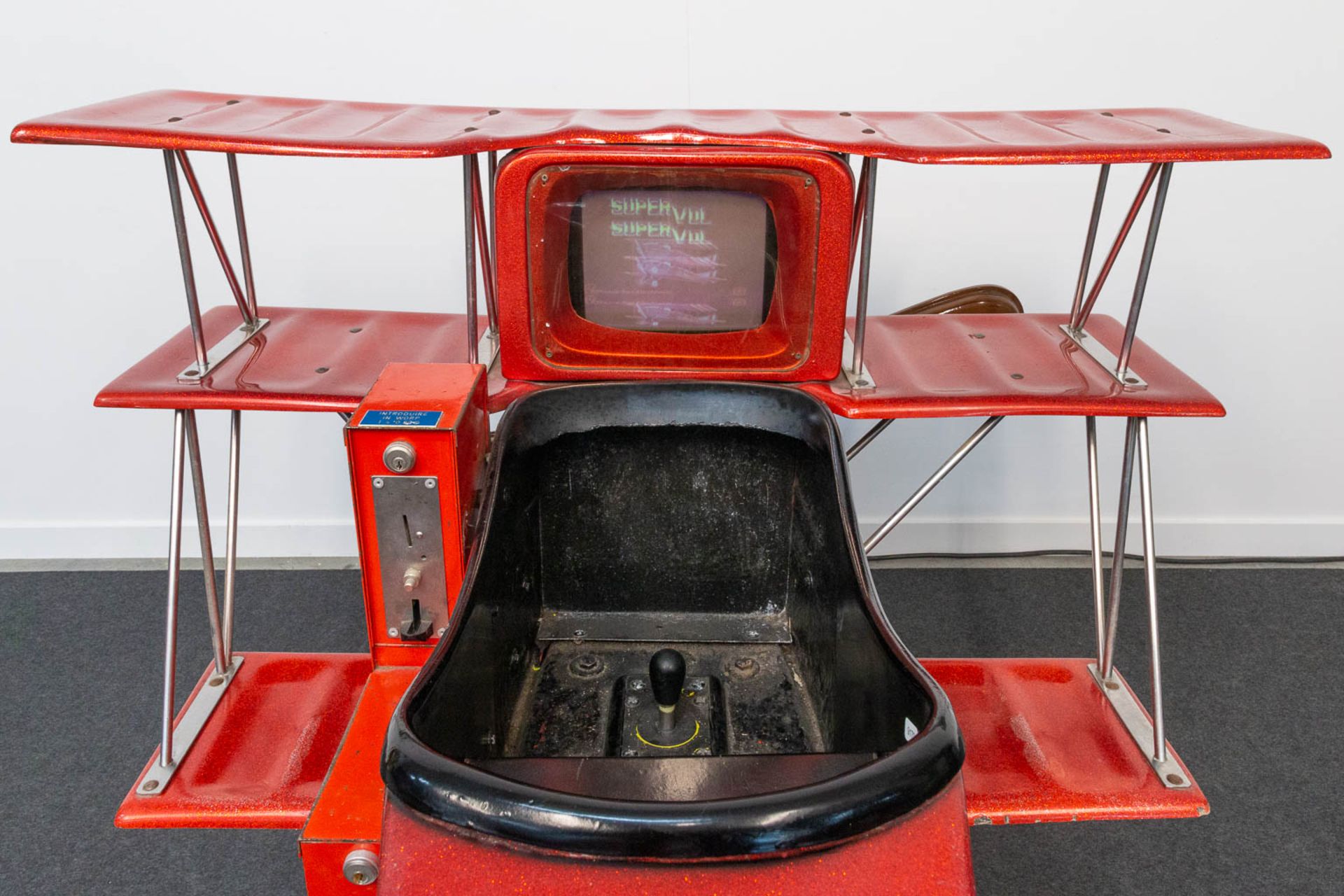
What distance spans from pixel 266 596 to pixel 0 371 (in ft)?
2.79

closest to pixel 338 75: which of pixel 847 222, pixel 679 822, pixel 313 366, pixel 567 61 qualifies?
pixel 567 61

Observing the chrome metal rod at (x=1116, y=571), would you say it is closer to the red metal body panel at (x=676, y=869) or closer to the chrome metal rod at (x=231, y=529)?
the red metal body panel at (x=676, y=869)

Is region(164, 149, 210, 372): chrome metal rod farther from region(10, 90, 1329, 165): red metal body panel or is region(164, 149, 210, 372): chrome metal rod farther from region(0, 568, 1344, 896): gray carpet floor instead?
region(0, 568, 1344, 896): gray carpet floor

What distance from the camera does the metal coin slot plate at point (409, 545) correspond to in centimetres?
130

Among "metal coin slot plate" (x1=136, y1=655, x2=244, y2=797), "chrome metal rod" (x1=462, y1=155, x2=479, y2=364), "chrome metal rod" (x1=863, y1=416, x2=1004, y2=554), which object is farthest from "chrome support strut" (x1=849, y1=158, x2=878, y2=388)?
"metal coin slot plate" (x1=136, y1=655, x2=244, y2=797)

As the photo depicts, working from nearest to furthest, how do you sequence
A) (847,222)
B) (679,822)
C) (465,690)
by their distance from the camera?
(679,822) → (465,690) → (847,222)

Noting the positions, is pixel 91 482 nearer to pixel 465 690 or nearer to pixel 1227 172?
pixel 465 690

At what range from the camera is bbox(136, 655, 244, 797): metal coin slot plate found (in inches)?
60.4

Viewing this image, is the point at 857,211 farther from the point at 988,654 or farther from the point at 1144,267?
the point at 988,654

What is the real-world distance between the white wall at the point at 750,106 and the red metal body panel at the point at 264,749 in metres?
0.93

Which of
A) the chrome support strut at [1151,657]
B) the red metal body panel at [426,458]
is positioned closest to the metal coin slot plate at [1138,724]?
the chrome support strut at [1151,657]

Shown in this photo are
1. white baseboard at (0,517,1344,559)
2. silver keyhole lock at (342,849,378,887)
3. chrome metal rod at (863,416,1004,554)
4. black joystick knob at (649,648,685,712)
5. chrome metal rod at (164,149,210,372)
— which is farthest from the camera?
white baseboard at (0,517,1344,559)

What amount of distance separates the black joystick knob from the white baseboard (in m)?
1.55

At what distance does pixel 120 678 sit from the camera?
89.9 inches
